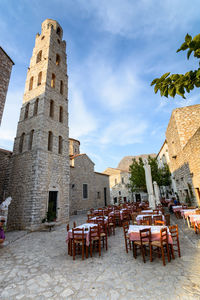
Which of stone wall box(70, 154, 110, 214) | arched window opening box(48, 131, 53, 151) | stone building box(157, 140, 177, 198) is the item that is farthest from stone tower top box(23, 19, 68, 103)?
stone building box(157, 140, 177, 198)

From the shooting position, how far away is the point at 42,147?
11.5 m

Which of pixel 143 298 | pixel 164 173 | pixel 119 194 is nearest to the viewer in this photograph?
pixel 143 298

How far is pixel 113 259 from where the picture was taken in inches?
173

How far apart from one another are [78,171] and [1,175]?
8.49m

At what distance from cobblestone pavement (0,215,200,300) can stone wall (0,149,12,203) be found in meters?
7.75

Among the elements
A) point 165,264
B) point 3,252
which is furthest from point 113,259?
point 3,252

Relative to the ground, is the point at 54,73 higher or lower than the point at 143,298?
higher

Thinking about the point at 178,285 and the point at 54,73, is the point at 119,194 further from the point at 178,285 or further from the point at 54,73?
the point at 178,285

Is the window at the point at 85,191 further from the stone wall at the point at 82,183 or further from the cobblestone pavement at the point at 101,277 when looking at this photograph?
the cobblestone pavement at the point at 101,277

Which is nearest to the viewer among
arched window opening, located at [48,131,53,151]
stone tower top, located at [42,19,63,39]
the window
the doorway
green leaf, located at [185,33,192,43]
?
green leaf, located at [185,33,192,43]

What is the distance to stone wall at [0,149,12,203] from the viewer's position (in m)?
11.6

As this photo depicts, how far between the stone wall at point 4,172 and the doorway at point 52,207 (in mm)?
3491

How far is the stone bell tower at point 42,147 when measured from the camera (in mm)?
10305

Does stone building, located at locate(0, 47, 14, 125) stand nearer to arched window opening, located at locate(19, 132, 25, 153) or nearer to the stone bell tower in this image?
the stone bell tower
